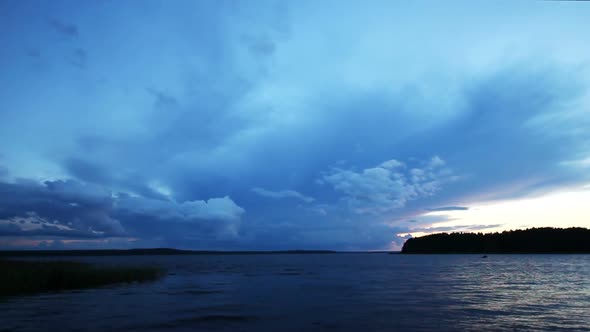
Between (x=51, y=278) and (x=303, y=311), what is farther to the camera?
(x=51, y=278)

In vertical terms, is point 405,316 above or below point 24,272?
below

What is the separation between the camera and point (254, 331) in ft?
82.3

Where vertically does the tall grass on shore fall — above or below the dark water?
above

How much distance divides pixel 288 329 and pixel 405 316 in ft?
31.4

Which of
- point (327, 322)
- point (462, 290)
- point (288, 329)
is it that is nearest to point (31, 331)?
point (288, 329)

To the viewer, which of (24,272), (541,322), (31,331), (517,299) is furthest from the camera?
(24,272)

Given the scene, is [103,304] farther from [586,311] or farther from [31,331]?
[586,311]

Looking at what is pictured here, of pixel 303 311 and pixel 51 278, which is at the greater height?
pixel 51 278

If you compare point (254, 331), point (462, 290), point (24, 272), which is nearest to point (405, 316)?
point (254, 331)

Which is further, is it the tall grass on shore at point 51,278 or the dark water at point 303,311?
the tall grass on shore at point 51,278

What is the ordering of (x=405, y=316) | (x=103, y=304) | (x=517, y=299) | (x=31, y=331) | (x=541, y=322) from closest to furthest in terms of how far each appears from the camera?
1. (x=31, y=331)
2. (x=541, y=322)
3. (x=405, y=316)
4. (x=103, y=304)
5. (x=517, y=299)

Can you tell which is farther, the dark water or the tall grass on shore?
the tall grass on shore

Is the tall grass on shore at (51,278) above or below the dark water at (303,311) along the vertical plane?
above

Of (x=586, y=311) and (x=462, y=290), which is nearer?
(x=586, y=311)
